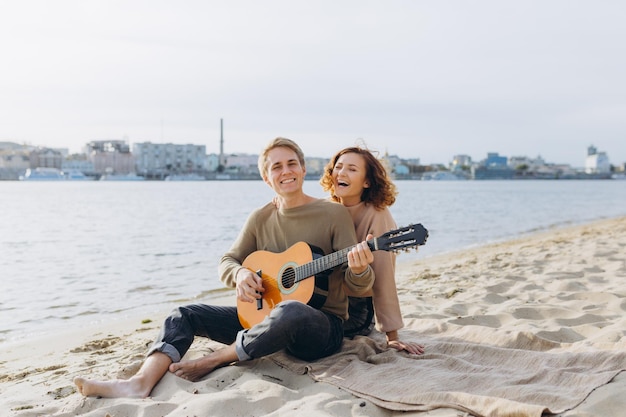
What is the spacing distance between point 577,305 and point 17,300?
6666 millimetres

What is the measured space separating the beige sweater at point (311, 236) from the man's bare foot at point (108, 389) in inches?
34.8

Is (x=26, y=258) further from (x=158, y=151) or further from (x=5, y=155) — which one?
(x=158, y=151)

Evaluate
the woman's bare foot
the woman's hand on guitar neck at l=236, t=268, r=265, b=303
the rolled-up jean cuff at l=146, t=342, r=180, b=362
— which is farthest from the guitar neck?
the woman's bare foot

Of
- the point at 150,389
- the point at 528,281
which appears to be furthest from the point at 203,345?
the point at 528,281

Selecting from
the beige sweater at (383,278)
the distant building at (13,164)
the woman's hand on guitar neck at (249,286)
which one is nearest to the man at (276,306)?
the woman's hand on guitar neck at (249,286)

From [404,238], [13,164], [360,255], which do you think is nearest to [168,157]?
[13,164]

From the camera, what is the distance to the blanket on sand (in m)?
2.66

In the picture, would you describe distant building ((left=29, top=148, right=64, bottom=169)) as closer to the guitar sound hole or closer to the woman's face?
the woman's face

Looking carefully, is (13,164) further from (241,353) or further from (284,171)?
(241,353)

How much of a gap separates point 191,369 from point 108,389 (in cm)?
46

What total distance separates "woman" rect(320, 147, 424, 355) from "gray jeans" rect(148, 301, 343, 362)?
279 mm

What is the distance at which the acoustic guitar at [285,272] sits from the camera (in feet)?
10.8

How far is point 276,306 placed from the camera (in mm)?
3295

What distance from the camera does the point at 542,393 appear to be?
270cm
